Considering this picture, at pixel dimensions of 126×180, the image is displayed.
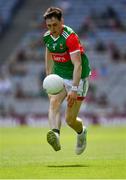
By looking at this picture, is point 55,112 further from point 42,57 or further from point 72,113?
point 42,57

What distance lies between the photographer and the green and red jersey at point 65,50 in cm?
1316

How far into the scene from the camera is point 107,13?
4616cm

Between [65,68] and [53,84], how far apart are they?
0.65 meters

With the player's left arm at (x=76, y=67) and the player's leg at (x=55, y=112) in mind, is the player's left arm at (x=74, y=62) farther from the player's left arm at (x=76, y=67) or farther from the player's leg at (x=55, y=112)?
the player's leg at (x=55, y=112)

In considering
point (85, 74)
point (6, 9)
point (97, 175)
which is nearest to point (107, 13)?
point (6, 9)

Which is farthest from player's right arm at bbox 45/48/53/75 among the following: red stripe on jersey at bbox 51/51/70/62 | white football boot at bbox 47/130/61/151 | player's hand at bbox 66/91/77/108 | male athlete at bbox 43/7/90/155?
white football boot at bbox 47/130/61/151

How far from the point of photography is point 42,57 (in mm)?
44438

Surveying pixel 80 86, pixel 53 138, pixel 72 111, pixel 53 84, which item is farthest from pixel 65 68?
pixel 53 138

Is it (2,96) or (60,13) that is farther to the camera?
(2,96)

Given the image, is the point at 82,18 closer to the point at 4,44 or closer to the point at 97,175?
the point at 4,44

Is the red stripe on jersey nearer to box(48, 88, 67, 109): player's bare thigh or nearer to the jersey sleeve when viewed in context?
the jersey sleeve

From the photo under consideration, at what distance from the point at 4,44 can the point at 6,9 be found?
8.82 feet

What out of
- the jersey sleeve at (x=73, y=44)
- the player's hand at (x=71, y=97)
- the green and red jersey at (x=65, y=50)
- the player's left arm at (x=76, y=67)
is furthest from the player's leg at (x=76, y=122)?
the jersey sleeve at (x=73, y=44)

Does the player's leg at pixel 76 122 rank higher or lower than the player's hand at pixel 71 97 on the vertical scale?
lower
